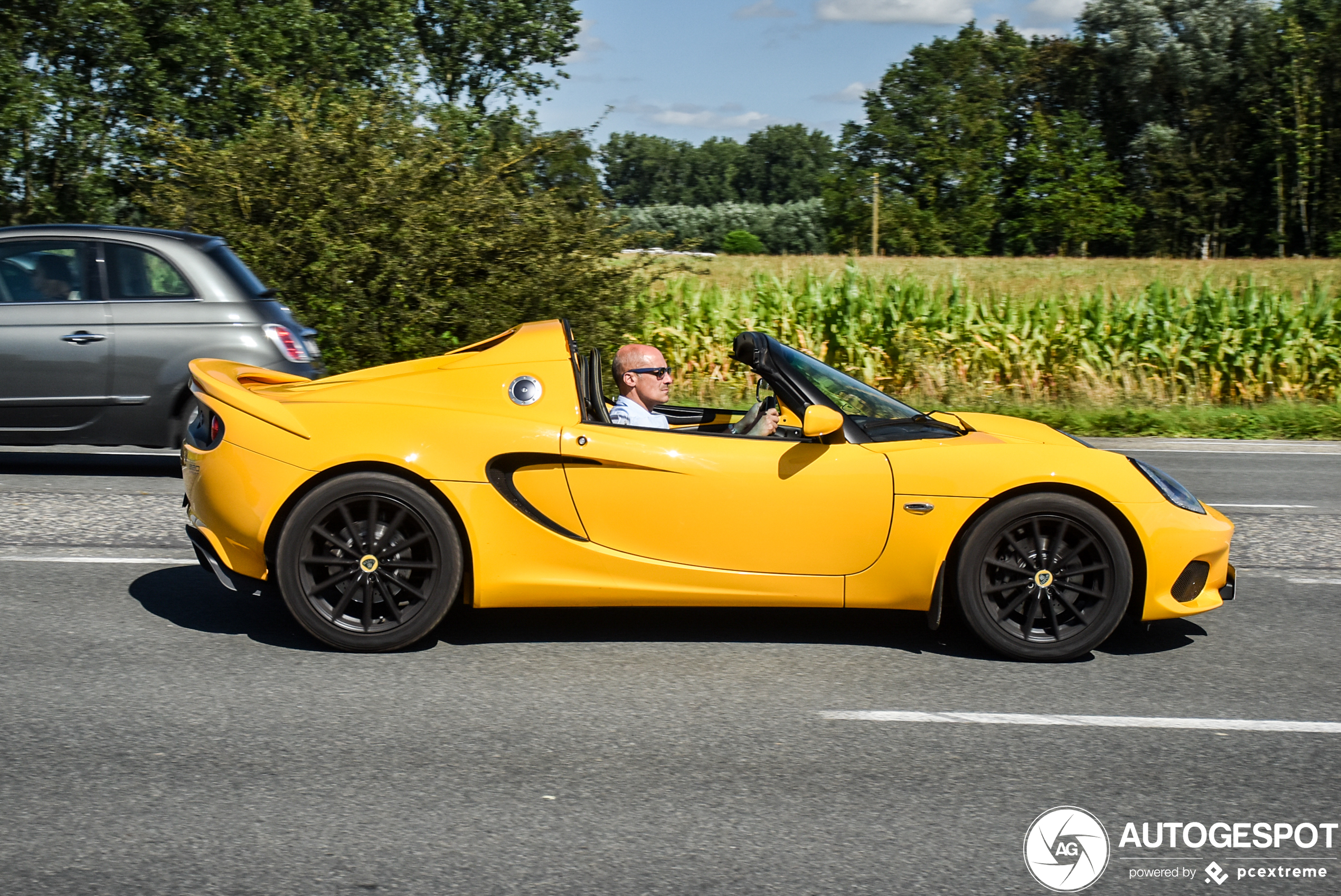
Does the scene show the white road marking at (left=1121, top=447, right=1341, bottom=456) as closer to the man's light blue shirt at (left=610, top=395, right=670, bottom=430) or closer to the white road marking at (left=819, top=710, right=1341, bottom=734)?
the man's light blue shirt at (left=610, top=395, right=670, bottom=430)

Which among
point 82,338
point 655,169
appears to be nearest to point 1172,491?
point 82,338

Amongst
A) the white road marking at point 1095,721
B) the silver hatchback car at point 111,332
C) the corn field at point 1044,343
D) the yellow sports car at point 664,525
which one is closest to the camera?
the white road marking at point 1095,721

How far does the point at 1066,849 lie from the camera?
3332mm

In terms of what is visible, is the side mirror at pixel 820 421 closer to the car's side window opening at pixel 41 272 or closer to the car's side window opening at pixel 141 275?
the car's side window opening at pixel 141 275

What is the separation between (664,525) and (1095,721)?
67.2 inches

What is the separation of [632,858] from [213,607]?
3.19 m

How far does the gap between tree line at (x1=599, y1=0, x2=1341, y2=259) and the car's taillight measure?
196ft

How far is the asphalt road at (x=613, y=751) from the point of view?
10.4ft

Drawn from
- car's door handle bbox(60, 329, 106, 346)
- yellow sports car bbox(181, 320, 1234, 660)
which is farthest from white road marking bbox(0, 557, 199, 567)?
car's door handle bbox(60, 329, 106, 346)

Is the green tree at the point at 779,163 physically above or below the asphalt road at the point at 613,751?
above

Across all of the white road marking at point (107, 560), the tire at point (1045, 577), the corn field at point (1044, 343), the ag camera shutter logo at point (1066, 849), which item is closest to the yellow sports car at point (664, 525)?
the tire at point (1045, 577)

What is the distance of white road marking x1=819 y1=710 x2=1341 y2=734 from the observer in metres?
4.28

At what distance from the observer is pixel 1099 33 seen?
2874 inches

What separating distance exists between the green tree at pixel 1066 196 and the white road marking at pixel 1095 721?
224 feet
